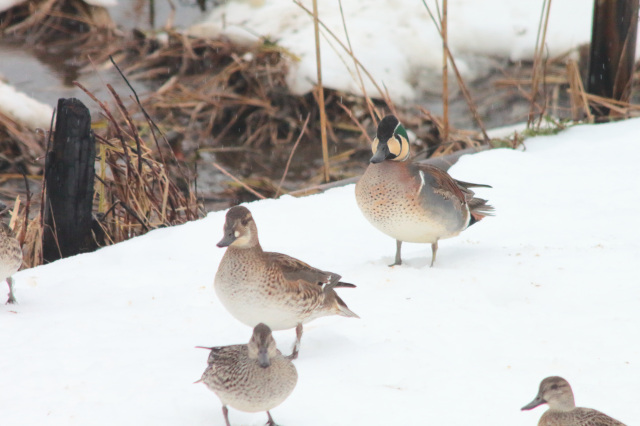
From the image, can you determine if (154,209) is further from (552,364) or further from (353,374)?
(552,364)

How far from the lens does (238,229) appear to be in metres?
3.65

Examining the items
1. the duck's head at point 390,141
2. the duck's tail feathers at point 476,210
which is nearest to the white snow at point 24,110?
the duck's head at point 390,141

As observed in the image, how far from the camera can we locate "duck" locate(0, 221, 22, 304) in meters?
4.10

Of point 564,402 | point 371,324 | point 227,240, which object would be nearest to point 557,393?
point 564,402

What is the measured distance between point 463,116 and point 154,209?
4439 mm

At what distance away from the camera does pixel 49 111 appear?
26.9 feet

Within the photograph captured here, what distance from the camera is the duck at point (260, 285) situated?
354cm

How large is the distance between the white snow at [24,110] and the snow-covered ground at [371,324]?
3.23 metres

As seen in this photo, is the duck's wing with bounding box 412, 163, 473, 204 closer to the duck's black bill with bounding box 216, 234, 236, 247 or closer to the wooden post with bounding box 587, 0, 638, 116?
the duck's black bill with bounding box 216, 234, 236, 247

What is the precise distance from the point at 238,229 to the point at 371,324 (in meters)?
0.82

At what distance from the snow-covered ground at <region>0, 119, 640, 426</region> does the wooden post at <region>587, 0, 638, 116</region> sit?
1980mm

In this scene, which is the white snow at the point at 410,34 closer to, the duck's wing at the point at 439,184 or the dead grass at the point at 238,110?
the dead grass at the point at 238,110

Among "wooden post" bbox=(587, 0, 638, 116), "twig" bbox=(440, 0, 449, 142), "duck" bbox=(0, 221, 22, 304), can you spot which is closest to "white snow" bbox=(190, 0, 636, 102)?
"wooden post" bbox=(587, 0, 638, 116)

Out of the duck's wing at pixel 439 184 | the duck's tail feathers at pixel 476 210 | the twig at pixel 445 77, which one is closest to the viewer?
the duck's wing at pixel 439 184
